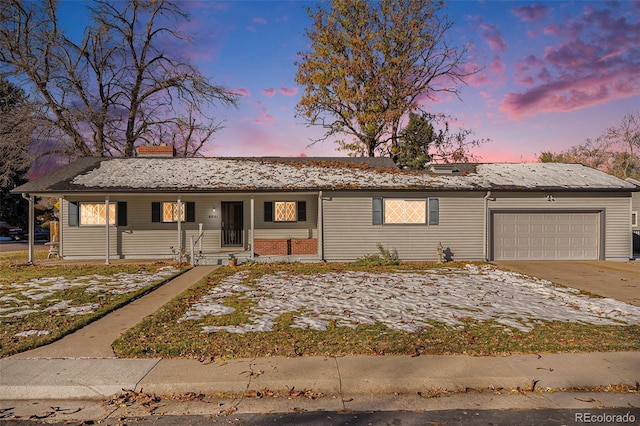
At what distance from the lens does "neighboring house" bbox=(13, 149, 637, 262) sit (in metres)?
16.1

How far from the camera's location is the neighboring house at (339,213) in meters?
16.1

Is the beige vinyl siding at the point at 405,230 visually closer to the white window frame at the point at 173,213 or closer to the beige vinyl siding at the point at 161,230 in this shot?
the beige vinyl siding at the point at 161,230

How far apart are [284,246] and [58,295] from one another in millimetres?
8750

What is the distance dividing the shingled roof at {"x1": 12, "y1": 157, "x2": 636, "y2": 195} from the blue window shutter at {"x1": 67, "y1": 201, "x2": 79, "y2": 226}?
1.18 m

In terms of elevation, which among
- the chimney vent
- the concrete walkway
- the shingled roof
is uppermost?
the chimney vent

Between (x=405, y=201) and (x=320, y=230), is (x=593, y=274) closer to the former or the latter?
(x=405, y=201)

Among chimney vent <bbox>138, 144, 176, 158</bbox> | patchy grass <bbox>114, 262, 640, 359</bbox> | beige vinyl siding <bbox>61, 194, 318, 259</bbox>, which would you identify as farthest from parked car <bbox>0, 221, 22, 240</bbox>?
patchy grass <bbox>114, 262, 640, 359</bbox>

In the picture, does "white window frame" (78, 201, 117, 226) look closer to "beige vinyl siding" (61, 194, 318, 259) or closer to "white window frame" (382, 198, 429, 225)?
"beige vinyl siding" (61, 194, 318, 259)

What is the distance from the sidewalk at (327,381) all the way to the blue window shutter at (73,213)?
521 inches

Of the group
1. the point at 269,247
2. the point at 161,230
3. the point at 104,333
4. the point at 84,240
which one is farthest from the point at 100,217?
the point at 104,333

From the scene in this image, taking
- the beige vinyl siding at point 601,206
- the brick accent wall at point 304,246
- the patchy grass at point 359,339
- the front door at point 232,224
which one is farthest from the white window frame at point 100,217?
the beige vinyl siding at point 601,206

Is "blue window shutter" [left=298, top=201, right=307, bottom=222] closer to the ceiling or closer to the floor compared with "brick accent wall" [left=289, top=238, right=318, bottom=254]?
closer to the ceiling

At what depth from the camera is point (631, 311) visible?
8086 millimetres

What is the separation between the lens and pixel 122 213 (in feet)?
56.4
